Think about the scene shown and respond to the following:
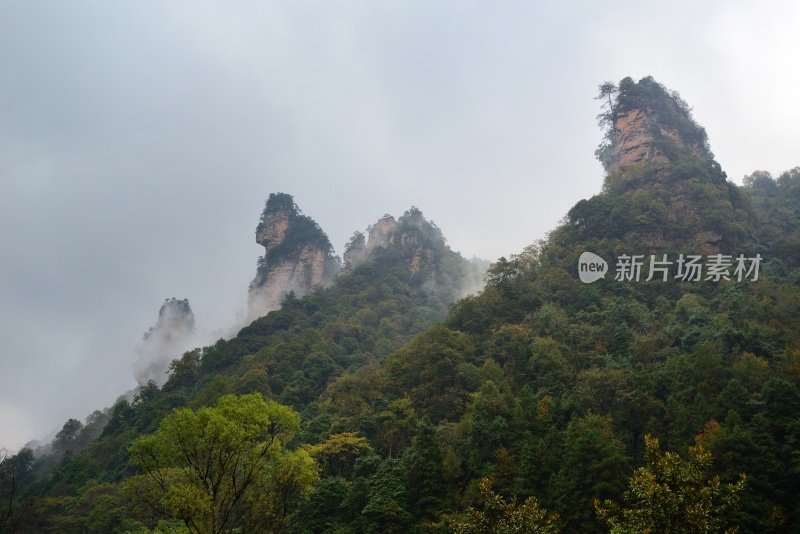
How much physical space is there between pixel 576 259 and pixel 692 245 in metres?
8.08

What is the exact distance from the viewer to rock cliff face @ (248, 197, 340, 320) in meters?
80.1

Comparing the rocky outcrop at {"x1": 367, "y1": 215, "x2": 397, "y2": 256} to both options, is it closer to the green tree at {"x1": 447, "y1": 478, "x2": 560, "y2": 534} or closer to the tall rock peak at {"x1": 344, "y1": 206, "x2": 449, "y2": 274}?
the tall rock peak at {"x1": 344, "y1": 206, "x2": 449, "y2": 274}

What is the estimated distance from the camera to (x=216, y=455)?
47.7ft

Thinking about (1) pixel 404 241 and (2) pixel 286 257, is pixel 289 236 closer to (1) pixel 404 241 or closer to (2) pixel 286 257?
(2) pixel 286 257

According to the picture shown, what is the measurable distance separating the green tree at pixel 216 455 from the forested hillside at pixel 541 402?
6 cm

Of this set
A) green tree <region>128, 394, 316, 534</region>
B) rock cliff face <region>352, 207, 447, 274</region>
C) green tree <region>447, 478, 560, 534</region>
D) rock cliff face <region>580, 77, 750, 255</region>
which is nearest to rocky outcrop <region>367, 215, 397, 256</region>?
rock cliff face <region>352, 207, 447, 274</region>

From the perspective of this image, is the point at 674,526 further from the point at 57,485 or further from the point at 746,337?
the point at 57,485

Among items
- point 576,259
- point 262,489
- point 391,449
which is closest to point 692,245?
point 576,259

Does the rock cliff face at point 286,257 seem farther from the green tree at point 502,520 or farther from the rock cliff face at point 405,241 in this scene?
the green tree at point 502,520

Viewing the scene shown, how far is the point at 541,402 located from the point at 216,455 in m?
16.9

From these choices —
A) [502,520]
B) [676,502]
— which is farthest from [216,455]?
[676,502]

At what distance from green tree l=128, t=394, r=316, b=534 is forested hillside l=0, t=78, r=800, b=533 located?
0.21 feet

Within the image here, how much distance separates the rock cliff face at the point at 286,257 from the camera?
80062mm

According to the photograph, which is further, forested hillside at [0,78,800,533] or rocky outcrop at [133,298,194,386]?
rocky outcrop at [133,298,194,386]
